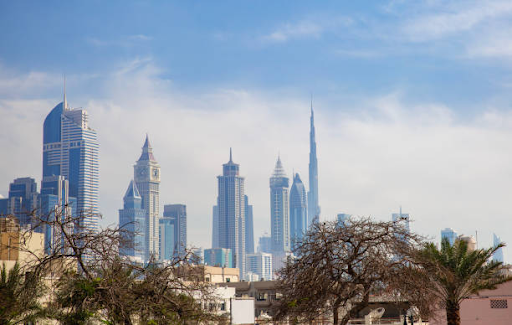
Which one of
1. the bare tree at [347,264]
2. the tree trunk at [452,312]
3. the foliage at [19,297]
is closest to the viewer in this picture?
the foliage at [19,297]

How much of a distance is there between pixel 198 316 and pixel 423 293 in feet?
30.4

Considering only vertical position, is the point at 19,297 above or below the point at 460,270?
below

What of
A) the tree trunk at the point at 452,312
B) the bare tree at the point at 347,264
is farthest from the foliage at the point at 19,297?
the tree trunk at the point at 452,312

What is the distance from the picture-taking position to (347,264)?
2817 centimetres

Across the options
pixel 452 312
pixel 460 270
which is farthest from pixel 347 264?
pixel 452 312

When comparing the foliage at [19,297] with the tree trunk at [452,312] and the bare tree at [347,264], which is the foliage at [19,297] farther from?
the tree trunk at [452,312]

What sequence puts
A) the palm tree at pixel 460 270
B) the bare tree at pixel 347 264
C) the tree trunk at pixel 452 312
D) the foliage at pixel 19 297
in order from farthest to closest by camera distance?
the tree trunk at pixel 452 312, the palm tree at pixel 460 270, the bare tree at pixel 347 264, the foliage at pixel 19 297

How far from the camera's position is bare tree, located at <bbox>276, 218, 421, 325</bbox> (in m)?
27.9

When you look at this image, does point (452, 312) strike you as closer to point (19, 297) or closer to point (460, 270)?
point (460, 270)

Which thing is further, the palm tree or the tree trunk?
the tree trunk

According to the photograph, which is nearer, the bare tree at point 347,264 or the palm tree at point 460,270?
the bare tree at point 347,264

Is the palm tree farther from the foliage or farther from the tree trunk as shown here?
the foliage

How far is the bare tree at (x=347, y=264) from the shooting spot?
91.4 ft

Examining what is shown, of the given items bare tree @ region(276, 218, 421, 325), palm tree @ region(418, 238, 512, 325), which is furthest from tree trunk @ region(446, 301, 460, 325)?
bare tree @ region(276, 218, 421, 325)
